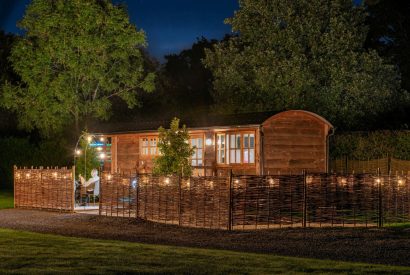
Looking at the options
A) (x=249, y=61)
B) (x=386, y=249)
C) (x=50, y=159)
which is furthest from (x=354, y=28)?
(x=386, y=249)

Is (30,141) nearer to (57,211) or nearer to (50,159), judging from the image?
(50,159)

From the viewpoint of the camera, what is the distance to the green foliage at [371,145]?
27.8m

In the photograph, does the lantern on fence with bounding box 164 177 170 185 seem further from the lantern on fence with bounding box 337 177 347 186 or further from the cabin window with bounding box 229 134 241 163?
the cabin window with bounding box 229 134 241 163

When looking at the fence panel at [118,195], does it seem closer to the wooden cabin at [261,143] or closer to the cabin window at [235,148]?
the wooden cabin at [261,143]

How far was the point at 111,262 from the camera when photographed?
39.9 feet

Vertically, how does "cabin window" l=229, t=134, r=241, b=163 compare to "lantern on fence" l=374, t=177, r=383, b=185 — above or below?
above

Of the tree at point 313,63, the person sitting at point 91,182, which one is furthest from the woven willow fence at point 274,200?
the tree at point 313,63

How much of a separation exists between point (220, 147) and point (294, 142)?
115 inches

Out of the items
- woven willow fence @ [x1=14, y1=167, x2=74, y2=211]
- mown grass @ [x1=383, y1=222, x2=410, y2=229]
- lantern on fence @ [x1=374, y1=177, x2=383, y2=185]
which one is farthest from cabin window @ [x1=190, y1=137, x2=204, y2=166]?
mown grass @ [x1=383, y1=222, x2=410, y2=229]

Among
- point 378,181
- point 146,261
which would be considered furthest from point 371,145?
point 146,261

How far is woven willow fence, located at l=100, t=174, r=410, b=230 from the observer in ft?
58.2

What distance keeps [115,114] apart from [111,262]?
40351 millimetres

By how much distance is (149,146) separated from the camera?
1249 inches

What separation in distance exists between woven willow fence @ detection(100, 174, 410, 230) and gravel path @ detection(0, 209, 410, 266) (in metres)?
0.60
